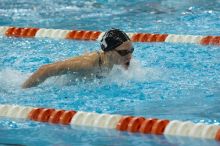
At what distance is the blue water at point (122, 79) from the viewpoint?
470 cm

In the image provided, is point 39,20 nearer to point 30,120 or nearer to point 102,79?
point 102,79

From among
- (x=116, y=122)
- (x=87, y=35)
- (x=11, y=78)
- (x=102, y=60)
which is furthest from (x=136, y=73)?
(x=87, y=35)

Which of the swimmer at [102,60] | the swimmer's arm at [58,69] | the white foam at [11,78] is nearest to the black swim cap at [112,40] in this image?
→ the swimmer at [102,60]

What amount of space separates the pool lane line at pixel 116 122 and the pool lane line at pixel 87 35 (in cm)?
325

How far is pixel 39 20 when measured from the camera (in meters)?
9.91

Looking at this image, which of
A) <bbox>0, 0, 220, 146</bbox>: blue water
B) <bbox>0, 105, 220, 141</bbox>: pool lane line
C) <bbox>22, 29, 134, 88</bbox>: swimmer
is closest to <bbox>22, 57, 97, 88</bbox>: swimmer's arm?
<bbox>22, 29, 134, 88</bbox>: swimmer

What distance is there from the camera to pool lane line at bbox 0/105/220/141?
14.7 ft

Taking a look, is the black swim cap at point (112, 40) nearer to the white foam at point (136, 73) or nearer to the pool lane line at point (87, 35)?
the white foam at point (136, 73)

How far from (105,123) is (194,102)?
98cm

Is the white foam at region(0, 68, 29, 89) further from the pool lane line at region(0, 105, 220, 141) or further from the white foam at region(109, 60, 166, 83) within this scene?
the pool lane line at region(0, 105, 220, 141)

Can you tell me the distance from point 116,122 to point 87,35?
3.82 meters

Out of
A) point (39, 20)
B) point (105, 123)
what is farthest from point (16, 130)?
point (39, 20)

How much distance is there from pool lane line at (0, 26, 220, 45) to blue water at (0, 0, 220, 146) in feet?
0.42

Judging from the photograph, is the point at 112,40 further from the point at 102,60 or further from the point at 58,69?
the point at 58,69
